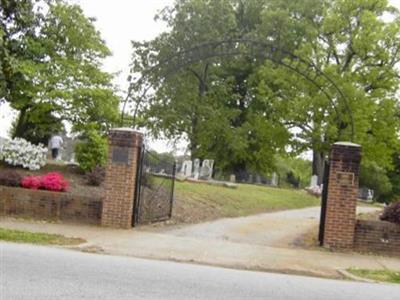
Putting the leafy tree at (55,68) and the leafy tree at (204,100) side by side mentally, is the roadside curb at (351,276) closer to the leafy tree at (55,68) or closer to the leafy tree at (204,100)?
the leafy tree at (55,68)

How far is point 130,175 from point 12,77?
810 centimetres

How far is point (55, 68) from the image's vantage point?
21219 millimetres

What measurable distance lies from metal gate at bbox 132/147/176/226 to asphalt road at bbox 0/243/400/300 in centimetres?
449

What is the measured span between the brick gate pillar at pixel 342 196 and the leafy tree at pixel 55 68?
1002 centimetres

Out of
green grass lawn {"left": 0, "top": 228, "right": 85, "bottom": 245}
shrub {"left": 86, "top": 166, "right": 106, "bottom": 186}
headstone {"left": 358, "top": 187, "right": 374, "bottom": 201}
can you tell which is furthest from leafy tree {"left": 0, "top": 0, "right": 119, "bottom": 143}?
headstone {"left": 358, "top": 187, "right": 374, "bottom": 201}

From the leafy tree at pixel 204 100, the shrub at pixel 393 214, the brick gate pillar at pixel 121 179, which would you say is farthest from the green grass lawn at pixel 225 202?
the leafy tree at pixel 204 100

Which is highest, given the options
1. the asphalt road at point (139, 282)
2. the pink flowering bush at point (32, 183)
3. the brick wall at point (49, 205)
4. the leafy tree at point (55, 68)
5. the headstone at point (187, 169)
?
the leafy tree at point (55, 68)

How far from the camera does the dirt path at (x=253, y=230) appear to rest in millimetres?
14516

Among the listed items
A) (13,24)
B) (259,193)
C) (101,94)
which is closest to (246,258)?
(101,94)

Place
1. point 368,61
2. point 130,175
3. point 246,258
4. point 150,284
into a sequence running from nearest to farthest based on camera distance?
point 150,284, point 246,258, point 130,175, point 368,61

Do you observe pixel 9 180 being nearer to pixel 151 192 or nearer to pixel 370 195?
pixel 151 192

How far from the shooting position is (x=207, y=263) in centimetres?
1067

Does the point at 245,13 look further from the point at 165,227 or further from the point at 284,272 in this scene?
the point at 284,272

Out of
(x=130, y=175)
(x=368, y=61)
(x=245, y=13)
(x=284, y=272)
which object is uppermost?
(x=245, y=13)
